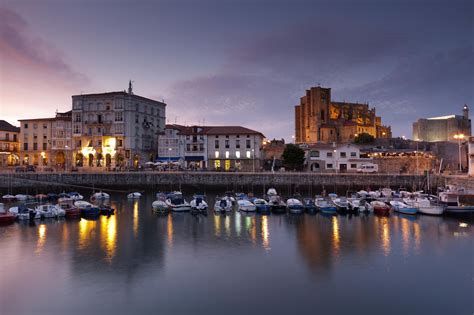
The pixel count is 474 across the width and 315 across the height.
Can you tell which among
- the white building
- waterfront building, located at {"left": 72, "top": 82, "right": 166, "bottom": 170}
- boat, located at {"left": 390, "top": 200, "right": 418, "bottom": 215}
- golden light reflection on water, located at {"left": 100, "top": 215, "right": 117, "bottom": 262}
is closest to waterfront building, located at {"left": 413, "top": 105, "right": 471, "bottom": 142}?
the white building

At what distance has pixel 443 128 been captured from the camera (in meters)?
110

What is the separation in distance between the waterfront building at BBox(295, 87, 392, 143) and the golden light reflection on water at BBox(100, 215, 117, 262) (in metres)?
79.3

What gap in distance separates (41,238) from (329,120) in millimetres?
96419

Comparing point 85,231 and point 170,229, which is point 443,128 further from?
point 85,231

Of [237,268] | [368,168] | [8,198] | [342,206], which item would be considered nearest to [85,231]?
[237,268]

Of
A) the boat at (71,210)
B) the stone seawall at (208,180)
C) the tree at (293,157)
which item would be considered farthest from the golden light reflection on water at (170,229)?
the tree at (293,157)

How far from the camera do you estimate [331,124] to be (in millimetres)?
109312

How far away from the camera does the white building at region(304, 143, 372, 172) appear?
7350 cm

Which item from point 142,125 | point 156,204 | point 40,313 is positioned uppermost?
point 142,125

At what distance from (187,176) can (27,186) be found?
2702cm

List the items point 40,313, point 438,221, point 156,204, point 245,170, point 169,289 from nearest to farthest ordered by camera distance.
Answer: point 40,313 < point 169,289 < point 438,221 < point 156,204 < point 245,170

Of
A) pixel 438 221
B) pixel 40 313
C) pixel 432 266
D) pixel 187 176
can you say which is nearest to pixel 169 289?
pixel 40 313

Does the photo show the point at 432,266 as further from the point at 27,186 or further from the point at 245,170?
the point at 27,186

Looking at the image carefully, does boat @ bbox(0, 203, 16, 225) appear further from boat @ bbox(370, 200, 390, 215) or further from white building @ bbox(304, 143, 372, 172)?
white building @ bbox(304, 143, 372, 172)
